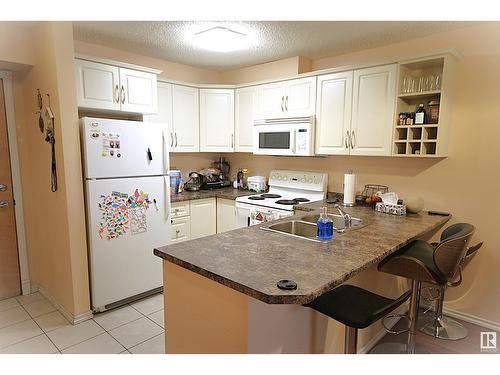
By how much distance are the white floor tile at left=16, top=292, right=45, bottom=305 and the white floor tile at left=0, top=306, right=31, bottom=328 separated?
136 mm

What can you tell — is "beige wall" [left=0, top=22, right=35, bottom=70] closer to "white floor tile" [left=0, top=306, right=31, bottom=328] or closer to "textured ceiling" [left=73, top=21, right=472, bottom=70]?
"textured ceiling" [left=73, top=21, right=472, bottom=70]

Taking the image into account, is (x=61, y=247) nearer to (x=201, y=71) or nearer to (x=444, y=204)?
(x=201, y=71)

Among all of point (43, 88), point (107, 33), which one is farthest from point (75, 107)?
point (107, 33)

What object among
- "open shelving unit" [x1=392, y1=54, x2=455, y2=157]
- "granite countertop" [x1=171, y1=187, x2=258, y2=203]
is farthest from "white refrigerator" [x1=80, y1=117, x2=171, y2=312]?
"open shelving unit" [x1=392, y1=54, x2=455, y2=157]

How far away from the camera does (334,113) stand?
3123 millimetres

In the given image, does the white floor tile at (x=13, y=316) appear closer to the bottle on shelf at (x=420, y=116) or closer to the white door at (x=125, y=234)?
the white door at (x=125, y=234)

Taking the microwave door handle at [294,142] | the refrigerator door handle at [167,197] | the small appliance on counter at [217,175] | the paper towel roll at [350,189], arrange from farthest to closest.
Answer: the small appliance on counter at [217,175] → the microwave door handle at [294,142] → the refrigerator door handle at [167,197] → the paper towel roll at [350,189]

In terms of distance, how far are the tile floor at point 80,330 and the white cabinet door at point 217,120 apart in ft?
6.47

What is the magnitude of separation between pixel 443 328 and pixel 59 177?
3.34 meters

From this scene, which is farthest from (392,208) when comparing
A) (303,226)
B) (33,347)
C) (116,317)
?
(33,347)

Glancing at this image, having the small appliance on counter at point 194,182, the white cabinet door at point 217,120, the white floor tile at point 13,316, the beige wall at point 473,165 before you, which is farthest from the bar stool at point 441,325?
the white floor tile at point 13,316

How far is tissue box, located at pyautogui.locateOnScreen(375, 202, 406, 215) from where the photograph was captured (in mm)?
2678

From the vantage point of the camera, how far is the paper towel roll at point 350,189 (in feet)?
9.81

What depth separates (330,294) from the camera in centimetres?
164
